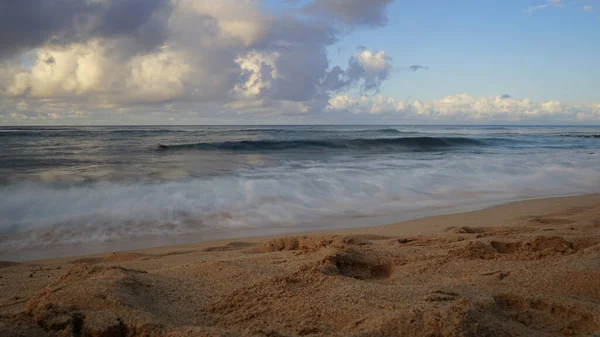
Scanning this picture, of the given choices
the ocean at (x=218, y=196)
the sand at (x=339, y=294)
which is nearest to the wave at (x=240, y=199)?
the ocean at (x=218, y=196)

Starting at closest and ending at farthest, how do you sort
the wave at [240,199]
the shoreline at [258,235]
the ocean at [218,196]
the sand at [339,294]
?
the sand at [339,294] → the shoreline at [258,235] → the ocean at [218,196] → the wave at [240,199]

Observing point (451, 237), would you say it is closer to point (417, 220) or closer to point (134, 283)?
point (417, 220)

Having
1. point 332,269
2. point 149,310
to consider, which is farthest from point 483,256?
point 149,310

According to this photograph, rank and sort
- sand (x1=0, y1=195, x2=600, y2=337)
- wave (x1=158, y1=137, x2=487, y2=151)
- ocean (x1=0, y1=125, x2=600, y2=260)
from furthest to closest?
wave (x1=158, y1=137, x2=487, y2=151)
ocean (x1=0, y1=125, x2=600, y2=260)
sand (x1=0, y1=195, x2=600, y2=337)

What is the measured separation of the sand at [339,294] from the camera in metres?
1.82

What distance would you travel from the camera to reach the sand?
5.96 ft

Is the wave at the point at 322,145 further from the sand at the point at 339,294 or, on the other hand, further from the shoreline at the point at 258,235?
the sand at the point at 339,294

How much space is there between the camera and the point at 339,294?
223cm

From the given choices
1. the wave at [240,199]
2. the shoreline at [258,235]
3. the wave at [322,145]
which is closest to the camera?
the shoreline at [258,235]

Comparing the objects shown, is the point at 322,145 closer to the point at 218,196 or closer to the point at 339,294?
the point at 218,196

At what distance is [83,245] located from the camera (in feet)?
15.9

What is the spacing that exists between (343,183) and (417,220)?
126 inches

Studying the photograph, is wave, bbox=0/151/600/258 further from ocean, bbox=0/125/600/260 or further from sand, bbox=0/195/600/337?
sand, bbox=0/195/600/337

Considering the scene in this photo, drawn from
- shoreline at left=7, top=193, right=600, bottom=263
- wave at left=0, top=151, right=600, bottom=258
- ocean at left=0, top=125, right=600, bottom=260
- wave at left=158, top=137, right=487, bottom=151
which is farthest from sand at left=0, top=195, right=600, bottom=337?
wave at left=158, top=137, right=487, bottom=151
